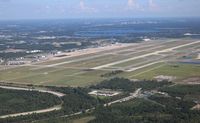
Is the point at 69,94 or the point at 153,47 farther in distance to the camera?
the point at 153,47

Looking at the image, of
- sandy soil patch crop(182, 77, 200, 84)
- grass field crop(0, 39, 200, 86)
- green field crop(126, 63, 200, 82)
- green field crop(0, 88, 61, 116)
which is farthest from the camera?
green field crop(126, 63, 200, 82)

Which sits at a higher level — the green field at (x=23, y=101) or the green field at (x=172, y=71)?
the green field at (x=23, y=101)

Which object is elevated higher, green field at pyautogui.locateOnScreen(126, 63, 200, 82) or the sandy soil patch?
the sandy soil patch

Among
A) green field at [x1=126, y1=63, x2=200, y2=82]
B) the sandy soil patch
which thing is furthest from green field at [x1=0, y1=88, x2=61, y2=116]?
the sandy soil patch

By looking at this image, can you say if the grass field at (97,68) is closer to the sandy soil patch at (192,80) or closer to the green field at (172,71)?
the green field at (172,71)

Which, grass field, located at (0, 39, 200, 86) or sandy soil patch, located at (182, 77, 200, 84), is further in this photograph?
grass field, located at (0, 39, 200, 86)

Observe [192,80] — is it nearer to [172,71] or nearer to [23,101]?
[172,71]

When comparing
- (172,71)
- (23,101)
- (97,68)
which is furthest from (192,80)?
(23,101)

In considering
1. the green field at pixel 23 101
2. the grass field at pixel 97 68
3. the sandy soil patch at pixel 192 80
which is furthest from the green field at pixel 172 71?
the green field at pixel 23 101

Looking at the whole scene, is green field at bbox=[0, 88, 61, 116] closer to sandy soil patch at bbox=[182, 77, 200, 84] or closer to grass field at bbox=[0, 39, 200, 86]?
grass field at bbox=[0, 39, 200, 86]

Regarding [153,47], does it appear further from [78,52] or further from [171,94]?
[171,94]

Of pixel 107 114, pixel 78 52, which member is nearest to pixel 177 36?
pixel 78 52
